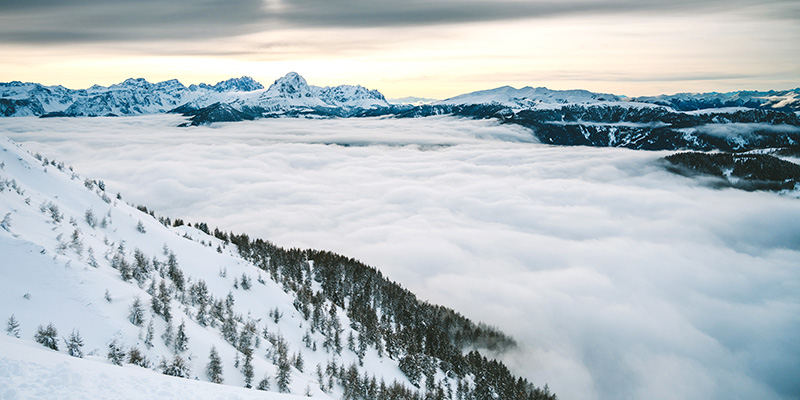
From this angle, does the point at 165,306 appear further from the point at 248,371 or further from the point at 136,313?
the point at 248,371

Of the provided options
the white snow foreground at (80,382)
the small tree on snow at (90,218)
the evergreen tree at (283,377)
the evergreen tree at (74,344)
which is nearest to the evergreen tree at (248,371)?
the evergreen tree at (283,377)

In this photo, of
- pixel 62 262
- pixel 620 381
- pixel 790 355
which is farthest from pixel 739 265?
pixel 62 262

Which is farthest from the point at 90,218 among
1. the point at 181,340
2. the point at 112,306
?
the point at 181,340

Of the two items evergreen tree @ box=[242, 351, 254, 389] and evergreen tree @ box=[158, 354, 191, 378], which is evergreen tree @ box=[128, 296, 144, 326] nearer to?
evergreen tree @ box=[158, 354, 191, 378]

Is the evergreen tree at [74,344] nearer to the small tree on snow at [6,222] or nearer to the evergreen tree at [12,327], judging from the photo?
the evergreen tree at [12,327]

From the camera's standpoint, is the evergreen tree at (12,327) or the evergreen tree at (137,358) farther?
the evergreen tree at (137,358)
